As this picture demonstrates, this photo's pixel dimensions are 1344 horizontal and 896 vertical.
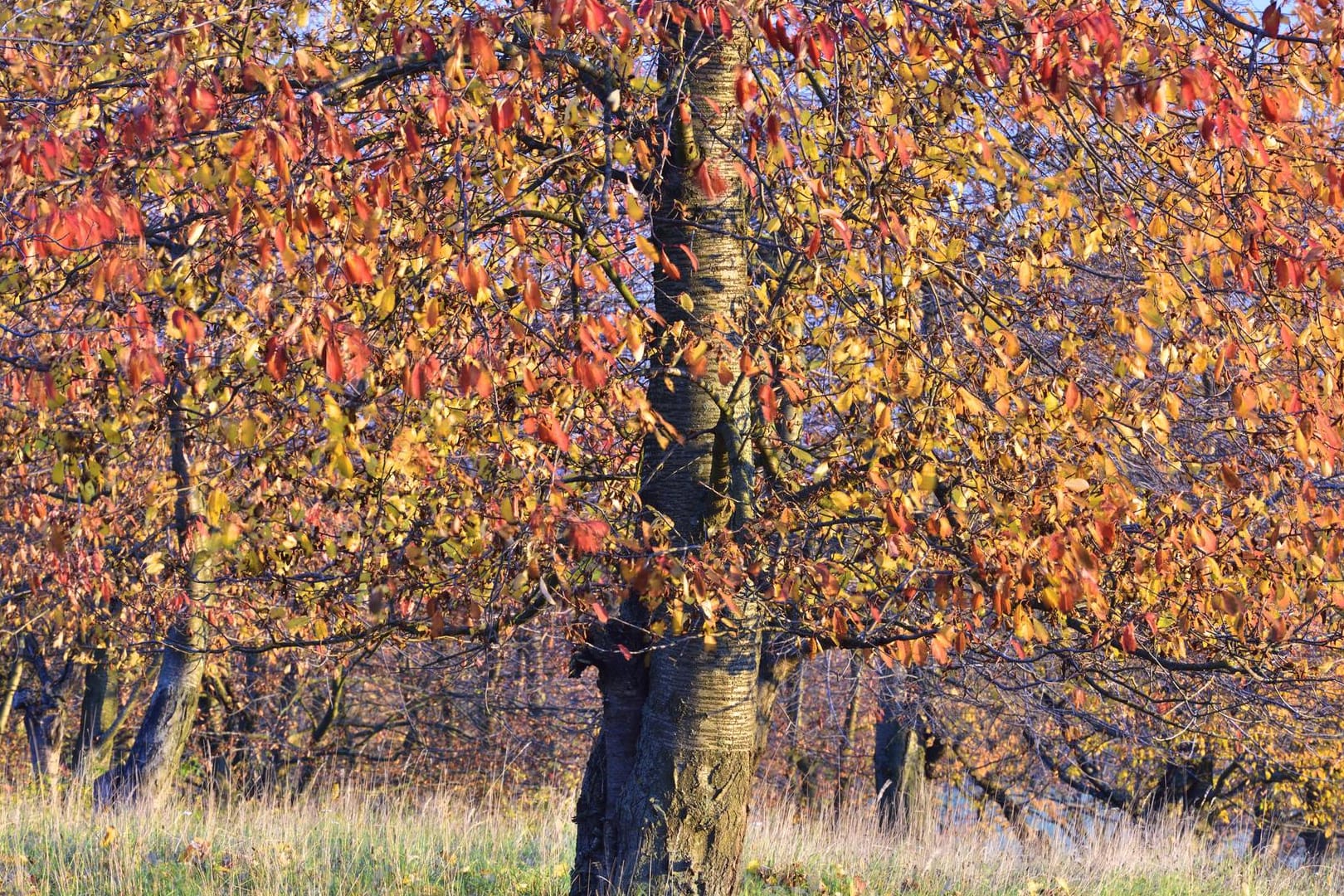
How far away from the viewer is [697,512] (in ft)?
17.4

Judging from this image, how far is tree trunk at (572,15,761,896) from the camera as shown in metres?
5.11

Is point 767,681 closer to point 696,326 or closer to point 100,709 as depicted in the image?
point 696,326

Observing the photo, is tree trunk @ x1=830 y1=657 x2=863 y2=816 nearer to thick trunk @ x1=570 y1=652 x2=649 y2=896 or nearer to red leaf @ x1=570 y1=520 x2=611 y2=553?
thick trunk @ x1=570 y1=652 x2=649 y2=896

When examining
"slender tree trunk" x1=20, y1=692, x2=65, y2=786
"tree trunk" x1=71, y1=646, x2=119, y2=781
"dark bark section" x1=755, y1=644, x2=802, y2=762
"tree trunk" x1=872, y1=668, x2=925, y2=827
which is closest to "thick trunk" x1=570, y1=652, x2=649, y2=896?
"dark bark section" x1=755, y1=644, x2=802, y2=762

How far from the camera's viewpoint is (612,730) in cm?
575

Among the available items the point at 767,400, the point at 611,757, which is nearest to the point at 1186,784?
the point at 611,757

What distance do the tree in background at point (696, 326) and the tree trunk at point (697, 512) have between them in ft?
A: 0.07

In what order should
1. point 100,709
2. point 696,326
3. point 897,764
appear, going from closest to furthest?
point 696,326 → point 897,764 → point 100,709

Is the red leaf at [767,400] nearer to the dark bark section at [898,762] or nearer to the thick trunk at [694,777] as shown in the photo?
the thick trunk at [694,777]

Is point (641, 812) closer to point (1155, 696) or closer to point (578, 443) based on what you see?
point (578, 443)

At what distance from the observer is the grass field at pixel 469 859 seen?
20.6ft

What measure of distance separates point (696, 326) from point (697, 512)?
2.78 feet

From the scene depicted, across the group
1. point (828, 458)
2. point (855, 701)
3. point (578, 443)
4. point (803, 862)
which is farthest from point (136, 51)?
point (855, 701)

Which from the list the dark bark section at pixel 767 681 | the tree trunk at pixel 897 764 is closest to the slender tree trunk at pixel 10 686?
the tree trunk at pixel 897 764
